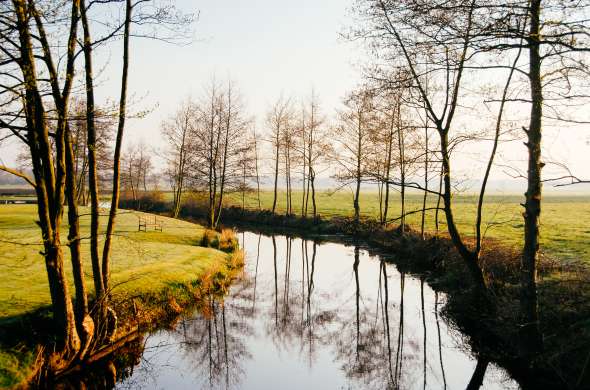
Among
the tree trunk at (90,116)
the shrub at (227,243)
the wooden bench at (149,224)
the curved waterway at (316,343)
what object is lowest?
the curved waterway at (316,343)

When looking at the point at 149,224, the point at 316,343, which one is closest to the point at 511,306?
the point at 316,343

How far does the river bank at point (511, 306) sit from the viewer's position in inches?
412

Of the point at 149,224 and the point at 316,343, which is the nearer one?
the point at 316,343

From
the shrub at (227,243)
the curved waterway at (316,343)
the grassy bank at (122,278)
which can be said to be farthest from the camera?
the shrub at (227,243)

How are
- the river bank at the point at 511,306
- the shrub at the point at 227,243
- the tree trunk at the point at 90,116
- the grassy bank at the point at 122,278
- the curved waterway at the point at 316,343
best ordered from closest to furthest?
the river bank at the point at 511,306 < the tree trunk at the point at 90,116 < the grassy bank at the point at 122,278 < the curved waterway at the point at 316,343 < the shrub at the point at 227,243

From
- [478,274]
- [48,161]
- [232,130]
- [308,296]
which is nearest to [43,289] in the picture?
[48,161]

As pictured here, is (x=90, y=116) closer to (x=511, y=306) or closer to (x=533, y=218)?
(x=533, y=218)

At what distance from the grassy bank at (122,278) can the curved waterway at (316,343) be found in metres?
1.42

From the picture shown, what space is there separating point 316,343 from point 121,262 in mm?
11243

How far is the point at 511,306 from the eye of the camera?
1286 centimetres

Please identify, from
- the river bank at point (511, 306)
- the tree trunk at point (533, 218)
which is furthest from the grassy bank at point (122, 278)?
the tree trunk at point (533, 218)

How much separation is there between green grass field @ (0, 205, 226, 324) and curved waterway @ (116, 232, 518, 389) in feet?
8.21

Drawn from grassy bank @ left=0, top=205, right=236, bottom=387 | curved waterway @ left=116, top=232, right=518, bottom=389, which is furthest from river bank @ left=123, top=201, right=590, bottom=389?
grassy bank @ left=0, top=205, right=236, bottom=387

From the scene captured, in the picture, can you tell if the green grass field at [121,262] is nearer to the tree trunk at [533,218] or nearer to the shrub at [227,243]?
the shrub at [227,243]
